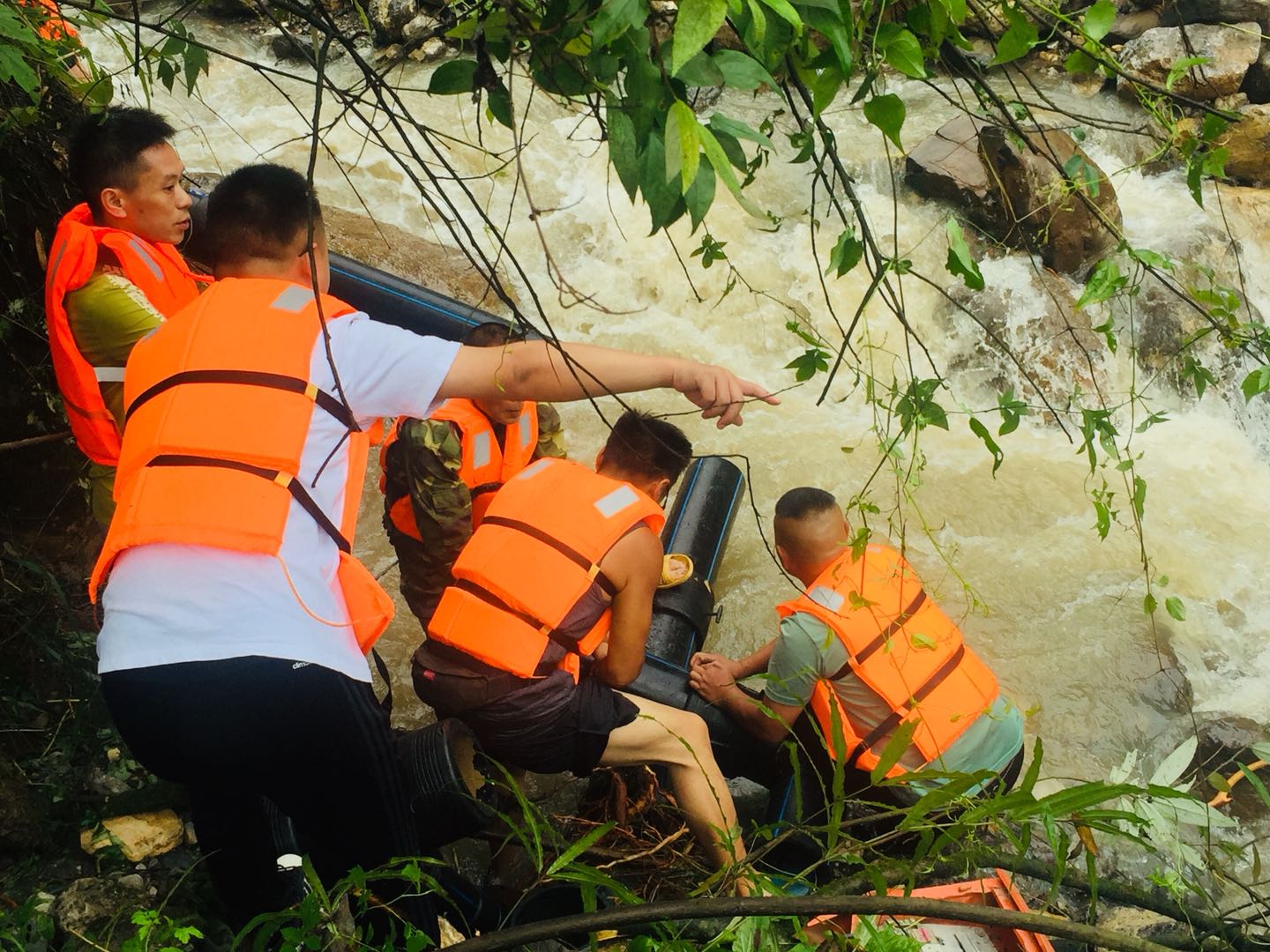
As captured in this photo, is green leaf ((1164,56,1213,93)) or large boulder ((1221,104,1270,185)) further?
large boulder ((1221,104,1270,185))

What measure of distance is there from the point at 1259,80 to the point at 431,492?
7684mm

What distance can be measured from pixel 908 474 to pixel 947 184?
5.91 m

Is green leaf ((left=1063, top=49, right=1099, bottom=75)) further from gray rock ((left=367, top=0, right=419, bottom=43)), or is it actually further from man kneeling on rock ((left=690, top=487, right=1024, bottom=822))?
gray rock ((left=367, top=0, right=419, bottom=43))

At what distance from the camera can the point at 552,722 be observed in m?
2.53

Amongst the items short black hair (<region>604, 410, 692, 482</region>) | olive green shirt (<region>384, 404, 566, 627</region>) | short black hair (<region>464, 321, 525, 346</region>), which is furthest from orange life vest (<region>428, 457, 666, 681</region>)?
short black hair (<region>464, 321, 525, 346</region>)

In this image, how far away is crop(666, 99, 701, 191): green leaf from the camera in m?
0.91

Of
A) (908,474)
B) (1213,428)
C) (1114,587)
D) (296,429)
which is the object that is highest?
(908,474)

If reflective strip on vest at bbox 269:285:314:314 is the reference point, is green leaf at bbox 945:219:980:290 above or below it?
above

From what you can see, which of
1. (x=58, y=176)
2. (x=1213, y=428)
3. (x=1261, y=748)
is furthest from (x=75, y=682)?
(x=1213, y=428)

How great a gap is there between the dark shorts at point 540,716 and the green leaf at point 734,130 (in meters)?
1.72

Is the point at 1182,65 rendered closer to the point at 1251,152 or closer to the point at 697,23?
the point at 697,23

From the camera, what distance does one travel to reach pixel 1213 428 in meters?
5.67

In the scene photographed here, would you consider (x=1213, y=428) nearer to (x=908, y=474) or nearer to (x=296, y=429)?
(x=908, y=474)

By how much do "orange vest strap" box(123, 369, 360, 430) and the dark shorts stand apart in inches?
40.6
